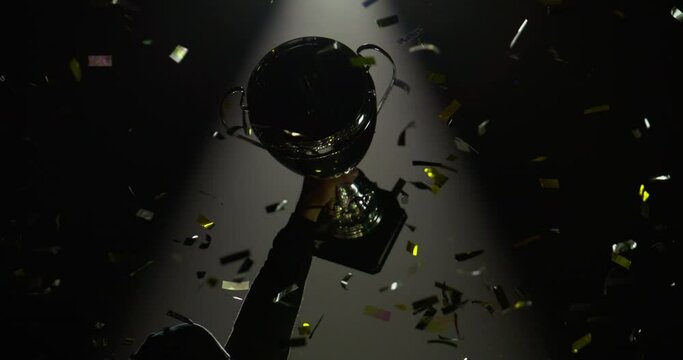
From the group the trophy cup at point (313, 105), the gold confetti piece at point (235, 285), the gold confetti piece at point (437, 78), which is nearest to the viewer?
the trophy cup at point (313, 105)

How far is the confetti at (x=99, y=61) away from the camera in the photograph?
3.58 ft

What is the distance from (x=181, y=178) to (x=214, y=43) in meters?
0.30

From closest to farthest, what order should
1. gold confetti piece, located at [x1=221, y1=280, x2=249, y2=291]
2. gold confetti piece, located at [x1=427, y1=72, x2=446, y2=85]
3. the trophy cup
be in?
the trophy cup < gold confetti piece, located at [x1=221, y1=280, x2=249, y2=291] < gold confetti piece, located at [x1=427, y1=72, x2=446, y2=85]

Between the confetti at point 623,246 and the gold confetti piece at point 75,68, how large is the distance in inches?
40.1

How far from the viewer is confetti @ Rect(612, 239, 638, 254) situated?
0.82 metres

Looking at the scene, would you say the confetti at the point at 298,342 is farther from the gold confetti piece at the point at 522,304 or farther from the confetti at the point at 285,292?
the gold confetti piece at the point at 522,304

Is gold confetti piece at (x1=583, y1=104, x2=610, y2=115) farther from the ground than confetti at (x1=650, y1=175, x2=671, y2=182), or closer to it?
farther from the ground

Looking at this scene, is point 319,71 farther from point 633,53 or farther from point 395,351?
point 633,53

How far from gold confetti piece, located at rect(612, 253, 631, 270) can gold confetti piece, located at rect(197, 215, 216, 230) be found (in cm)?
64

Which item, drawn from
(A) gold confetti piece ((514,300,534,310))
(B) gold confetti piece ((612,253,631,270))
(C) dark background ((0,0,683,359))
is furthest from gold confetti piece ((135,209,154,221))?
(B) gold confetti piece ((612,253,631,270))

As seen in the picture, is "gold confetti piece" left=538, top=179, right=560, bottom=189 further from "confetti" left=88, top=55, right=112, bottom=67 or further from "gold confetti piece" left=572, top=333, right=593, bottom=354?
"confetti" left=88, top=55, right=112, bottom=67

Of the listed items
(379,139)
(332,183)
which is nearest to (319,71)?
(332,183)

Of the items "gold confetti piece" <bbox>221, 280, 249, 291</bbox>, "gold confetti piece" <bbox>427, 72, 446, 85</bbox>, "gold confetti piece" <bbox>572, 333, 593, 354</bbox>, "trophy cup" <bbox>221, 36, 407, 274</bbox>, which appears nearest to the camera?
"trophy cup" <bbox>221, 36, 407, 274</bbox>

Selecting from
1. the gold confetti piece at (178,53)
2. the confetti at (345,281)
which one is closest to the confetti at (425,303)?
the confetti at (345,281)
